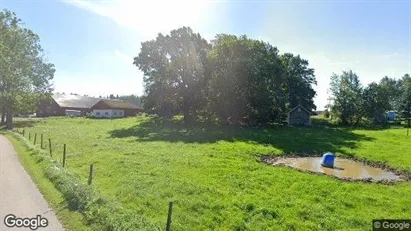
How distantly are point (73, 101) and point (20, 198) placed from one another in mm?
94986

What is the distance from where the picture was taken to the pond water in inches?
1061

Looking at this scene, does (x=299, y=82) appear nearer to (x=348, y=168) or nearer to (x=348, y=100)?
(x=348, y=100)

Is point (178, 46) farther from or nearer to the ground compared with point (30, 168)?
farther from the ground

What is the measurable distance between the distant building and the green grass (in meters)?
71.8

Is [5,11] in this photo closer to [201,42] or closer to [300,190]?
[201,42]

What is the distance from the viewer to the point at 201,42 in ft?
216

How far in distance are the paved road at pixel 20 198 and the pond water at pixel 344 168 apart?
65.9ft

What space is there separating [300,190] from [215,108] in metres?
42.5

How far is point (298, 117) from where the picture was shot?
3118 inches

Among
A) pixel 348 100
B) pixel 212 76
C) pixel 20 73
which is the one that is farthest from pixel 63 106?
pixel 348 100

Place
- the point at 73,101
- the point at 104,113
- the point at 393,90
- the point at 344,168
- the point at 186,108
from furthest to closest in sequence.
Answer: the point at 393,90 < the point at 73,101 < the point at 104,113 < the point at 186,108 < the point at 344,168

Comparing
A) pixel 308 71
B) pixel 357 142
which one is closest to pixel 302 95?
pixel 308 71

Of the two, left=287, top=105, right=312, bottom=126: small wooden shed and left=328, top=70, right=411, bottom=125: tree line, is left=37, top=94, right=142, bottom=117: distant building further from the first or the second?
left=328, top=70, right=411, bottom=125: tree line

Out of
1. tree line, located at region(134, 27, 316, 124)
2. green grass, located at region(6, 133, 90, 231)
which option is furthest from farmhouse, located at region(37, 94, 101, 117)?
green grass, located at region(6, 133, 90, 231)
